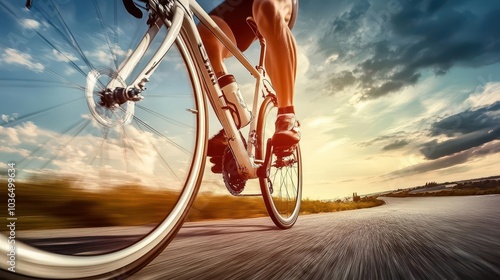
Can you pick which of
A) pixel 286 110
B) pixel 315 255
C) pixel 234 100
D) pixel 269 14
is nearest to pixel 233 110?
pixel 234 100

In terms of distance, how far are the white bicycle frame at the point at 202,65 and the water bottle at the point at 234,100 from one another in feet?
0.35

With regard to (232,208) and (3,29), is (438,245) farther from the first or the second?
(232,208)

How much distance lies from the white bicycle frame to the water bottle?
0.35ft

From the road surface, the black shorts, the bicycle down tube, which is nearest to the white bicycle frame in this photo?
the bicycle down tube

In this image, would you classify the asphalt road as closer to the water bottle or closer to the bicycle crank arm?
the bicycle crank arm

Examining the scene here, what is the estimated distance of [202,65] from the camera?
5.21 ft

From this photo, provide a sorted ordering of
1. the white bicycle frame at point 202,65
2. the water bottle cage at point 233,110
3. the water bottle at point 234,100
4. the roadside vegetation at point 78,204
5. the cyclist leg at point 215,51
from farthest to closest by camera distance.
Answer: the cyclist leg at point 215,51, the water bottle at point 234,100, the water bottle cage at point 233,110, the white bicycle frame at point 202,65, the roadside vegetation at point 78,204

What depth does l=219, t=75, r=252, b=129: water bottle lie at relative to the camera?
1.92 meters

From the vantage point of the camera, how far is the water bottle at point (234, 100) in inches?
75.7

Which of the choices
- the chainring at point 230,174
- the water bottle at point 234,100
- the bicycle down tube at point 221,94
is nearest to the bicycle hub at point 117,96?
the bicycle down tube at point 221,94

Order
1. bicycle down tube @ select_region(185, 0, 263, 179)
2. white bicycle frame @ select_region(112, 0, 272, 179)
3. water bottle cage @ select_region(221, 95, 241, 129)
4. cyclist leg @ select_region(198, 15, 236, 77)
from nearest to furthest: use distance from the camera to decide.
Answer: white bicycle frame @ select_region(112, 0, 272, 179) → bicycle down tube @ select_region(185, 0, 263, 179) → water bottle cage @ select_region(221, 95, 241, 129) → cyclist leg @ select_region(198, 15, 236, 77)

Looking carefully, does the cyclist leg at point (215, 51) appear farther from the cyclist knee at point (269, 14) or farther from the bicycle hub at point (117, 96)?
the bicycle hub at point (117, 96)

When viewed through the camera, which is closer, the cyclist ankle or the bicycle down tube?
the bicycle down tube

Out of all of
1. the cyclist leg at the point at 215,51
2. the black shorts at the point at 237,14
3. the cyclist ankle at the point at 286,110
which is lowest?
the cyclist ankle at the point at 286,110
